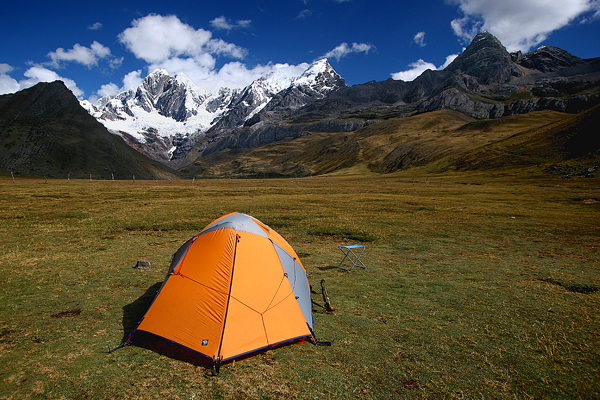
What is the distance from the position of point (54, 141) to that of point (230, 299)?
640 ft

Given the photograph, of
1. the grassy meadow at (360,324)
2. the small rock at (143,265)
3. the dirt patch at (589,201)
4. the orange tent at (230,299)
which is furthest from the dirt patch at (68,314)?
the dirt patch at (589,201)

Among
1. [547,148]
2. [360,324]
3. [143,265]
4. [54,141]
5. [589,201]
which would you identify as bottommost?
[589,201]

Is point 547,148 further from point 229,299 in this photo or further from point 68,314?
point 68,314

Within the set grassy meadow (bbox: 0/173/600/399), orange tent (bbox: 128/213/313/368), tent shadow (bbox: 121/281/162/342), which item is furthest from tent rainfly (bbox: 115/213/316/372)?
tent shadow (bbox: 121/281/162/342)

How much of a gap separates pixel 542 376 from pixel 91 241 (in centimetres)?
2263

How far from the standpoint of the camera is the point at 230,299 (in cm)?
796

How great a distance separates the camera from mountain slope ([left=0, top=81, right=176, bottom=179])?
137875 mm

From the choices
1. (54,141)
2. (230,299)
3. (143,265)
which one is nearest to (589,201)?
(230,299)

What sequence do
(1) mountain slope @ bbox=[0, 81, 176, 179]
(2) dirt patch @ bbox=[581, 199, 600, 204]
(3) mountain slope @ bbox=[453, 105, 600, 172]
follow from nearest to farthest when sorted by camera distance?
(2) dirt patch @ bbox=[581, 199, 600, 204]
(3) mountain slope @ bbox=[453, 105, 600, 172]
(1) mountain slope @ bbox=[0, 81, 176, 179]

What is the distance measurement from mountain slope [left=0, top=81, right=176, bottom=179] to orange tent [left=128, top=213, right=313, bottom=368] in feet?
538

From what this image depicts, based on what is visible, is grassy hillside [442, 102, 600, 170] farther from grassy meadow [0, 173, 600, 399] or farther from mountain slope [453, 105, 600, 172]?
grassy meadow [0, 173, 600, 399]

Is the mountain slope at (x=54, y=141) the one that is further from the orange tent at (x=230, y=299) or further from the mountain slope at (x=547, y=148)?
the mountain slope at (x=547, y=148)

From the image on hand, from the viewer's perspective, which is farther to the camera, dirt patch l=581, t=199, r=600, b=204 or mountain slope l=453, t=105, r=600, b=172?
mountain slope l=453, t=105, r=600, b=172

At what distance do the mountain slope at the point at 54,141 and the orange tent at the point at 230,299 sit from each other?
16391 cm
